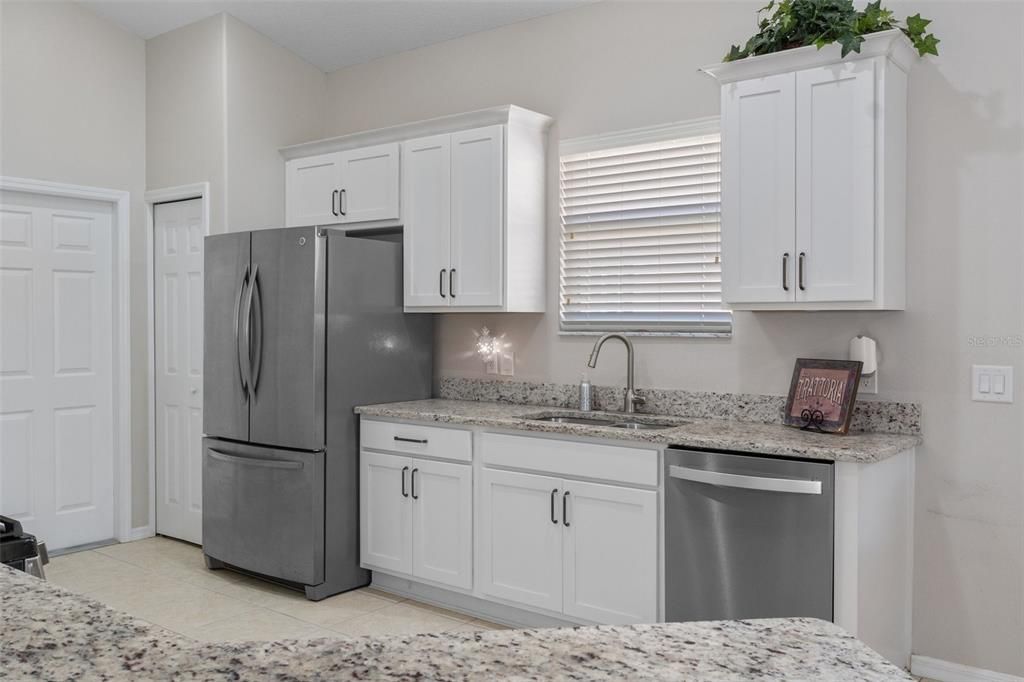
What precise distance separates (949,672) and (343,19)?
4209 millimetres

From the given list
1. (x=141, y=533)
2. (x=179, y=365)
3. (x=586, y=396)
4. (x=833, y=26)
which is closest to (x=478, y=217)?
(x=586, y=396)

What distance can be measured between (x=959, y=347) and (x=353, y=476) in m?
2.70

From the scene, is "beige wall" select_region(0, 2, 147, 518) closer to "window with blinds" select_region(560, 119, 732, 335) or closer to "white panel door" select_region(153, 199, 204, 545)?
"white panel door" select_region(153, 199, 204, 545)

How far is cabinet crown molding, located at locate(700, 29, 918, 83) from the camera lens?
2.77 meters

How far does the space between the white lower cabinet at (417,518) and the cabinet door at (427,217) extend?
0.85 meters

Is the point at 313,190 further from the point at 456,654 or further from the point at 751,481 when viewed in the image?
the point at 456,654

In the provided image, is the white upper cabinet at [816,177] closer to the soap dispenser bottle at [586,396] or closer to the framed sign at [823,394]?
the framed sign at [823,394]

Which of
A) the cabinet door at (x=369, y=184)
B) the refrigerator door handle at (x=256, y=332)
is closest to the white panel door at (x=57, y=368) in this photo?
the refrigerator door handle at (x=256, y=332)

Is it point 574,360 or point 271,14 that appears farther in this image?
point 271,14

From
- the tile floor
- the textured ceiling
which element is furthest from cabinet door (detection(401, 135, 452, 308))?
the tile floor

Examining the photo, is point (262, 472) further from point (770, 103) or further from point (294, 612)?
point (770, 103)

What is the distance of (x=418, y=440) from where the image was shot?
3.76 metres

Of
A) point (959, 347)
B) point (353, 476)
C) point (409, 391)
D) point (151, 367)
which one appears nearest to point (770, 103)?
point (959, 347)

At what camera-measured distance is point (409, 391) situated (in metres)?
4.26
